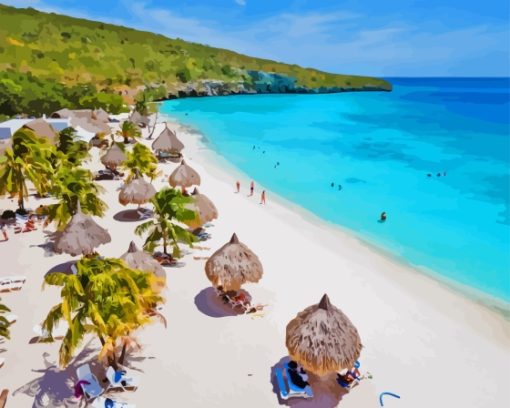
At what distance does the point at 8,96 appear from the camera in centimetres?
4209

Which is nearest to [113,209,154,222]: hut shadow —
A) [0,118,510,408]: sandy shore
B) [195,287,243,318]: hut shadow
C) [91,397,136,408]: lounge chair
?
[0,118,510,408]: sandy shore

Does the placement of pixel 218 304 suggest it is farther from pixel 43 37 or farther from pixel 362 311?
pixel 43 37

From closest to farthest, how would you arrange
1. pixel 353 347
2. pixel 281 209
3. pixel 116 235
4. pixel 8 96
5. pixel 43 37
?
pixel 353 347
pixel 116 235
pixel 281 209
pixel 8 96
pixel 43 37

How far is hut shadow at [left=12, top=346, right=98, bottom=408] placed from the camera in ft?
29.0

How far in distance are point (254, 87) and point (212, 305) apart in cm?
11868

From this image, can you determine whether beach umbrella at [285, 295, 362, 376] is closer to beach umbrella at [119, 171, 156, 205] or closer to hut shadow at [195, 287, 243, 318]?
hut shadow at [195, 287, 243, 318]

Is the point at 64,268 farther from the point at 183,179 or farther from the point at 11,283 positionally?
the point at 183,179

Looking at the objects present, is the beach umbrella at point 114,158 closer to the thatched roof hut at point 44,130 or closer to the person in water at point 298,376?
the thatched roof hut at point 44,130

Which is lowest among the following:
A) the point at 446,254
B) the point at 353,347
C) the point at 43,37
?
the point at 446,254

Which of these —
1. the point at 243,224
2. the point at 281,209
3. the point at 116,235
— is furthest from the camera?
the point at 281,209

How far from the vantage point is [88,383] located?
896 cm

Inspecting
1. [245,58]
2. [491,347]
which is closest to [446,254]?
[491,347]

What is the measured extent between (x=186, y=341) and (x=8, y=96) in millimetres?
42433

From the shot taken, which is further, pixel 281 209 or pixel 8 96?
pixel 8 96
